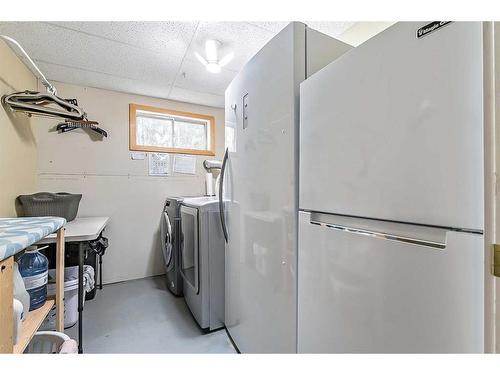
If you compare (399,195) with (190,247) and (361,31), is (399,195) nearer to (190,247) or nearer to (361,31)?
(361,31)

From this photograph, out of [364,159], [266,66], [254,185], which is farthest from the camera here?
[254,185]

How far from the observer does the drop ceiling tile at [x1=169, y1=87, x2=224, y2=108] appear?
2.89 metres

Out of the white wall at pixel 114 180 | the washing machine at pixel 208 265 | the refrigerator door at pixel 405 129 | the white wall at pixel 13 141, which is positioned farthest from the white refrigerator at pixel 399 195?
the white wall at pixel 114 180

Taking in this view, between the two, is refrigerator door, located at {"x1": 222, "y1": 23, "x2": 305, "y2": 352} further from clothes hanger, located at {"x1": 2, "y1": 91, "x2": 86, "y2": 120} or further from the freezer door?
clothes hanger, located at {"x1": 2, "y1": 91, "x2": 86, "y2": 120}

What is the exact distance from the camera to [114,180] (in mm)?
2850

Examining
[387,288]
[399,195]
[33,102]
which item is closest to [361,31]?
[399,195]

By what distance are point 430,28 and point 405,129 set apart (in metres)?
0.24

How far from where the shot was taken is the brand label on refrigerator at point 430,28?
0.55 meters

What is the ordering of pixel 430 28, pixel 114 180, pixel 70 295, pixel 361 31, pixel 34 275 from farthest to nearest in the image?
pixel 114 180
pixel 70 295
pixel 361 31
pixel 34 275
pixel 430 28

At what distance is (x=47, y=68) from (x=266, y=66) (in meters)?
2.38

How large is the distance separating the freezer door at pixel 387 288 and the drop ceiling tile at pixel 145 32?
166 cm

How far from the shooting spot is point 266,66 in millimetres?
1195

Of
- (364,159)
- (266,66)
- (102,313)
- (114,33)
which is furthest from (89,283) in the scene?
(364,159)

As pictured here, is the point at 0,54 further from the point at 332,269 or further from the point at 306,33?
the point at 332,269
